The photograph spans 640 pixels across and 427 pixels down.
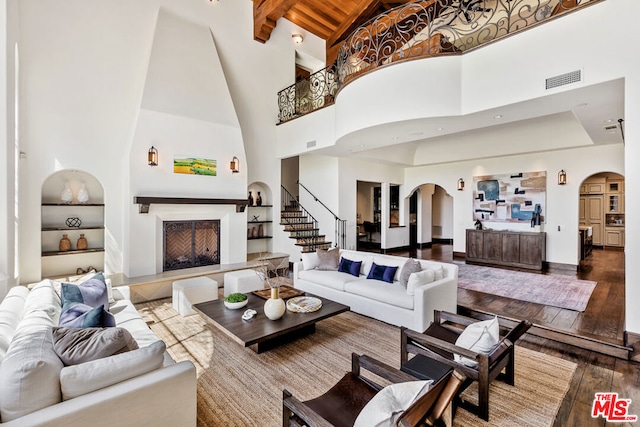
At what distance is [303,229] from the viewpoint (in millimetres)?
8789

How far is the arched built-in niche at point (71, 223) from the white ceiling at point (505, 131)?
5214mm

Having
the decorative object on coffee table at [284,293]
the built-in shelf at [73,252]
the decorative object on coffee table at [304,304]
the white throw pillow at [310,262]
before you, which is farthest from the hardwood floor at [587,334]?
the built-in shelf at [73,252]

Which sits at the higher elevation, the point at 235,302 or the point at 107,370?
the point at 107,370

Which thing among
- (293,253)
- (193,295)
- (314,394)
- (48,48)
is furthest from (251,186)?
(314,394)

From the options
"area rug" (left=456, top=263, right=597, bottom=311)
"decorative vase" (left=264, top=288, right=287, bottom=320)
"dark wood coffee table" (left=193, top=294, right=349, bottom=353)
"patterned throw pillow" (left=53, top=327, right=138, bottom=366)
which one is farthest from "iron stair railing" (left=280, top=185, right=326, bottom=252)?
"patterned throw pillow" (left=53, top=327, right=138, bottom=366)

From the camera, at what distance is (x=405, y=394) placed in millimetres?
1650

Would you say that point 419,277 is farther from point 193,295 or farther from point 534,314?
point 193,295

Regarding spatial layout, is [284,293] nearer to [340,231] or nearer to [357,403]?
[357,403]

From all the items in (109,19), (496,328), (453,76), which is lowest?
(496,328)

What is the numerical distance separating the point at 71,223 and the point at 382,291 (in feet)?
20.3

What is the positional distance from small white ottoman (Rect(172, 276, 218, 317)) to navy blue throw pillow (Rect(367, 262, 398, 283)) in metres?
2.67

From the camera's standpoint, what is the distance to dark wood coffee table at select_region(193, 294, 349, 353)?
3.18 metres

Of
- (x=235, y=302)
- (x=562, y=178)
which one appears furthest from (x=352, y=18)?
(x=235, y=302)

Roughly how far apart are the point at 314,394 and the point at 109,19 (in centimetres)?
774
